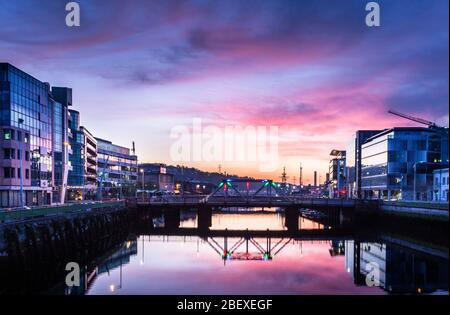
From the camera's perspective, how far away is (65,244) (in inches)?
2163

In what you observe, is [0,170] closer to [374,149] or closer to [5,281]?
[5,281]

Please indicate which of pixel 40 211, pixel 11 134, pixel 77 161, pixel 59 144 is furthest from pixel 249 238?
pixel 77 161

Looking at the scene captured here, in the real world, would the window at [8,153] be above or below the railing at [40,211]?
above

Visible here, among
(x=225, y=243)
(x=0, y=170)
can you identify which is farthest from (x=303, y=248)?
(x=0, y=170)

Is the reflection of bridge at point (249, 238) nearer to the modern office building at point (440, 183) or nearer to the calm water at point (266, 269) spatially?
the calm water at point (266, 269)

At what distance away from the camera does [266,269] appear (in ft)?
175

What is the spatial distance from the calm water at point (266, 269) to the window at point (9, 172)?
26.6 meters

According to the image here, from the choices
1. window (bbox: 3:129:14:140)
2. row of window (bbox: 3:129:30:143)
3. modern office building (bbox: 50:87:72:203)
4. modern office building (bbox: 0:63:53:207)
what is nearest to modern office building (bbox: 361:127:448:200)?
modern office building (bbox: 50:87:72:203)

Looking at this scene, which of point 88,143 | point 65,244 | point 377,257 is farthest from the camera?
point 88,143

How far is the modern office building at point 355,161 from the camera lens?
164125 millimetres

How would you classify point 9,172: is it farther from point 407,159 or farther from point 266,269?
point 407,159

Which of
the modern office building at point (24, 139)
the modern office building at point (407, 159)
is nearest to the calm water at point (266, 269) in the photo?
the modern office building at point (24, 139)

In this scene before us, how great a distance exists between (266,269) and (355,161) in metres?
122

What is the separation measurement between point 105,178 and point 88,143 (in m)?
30.2
